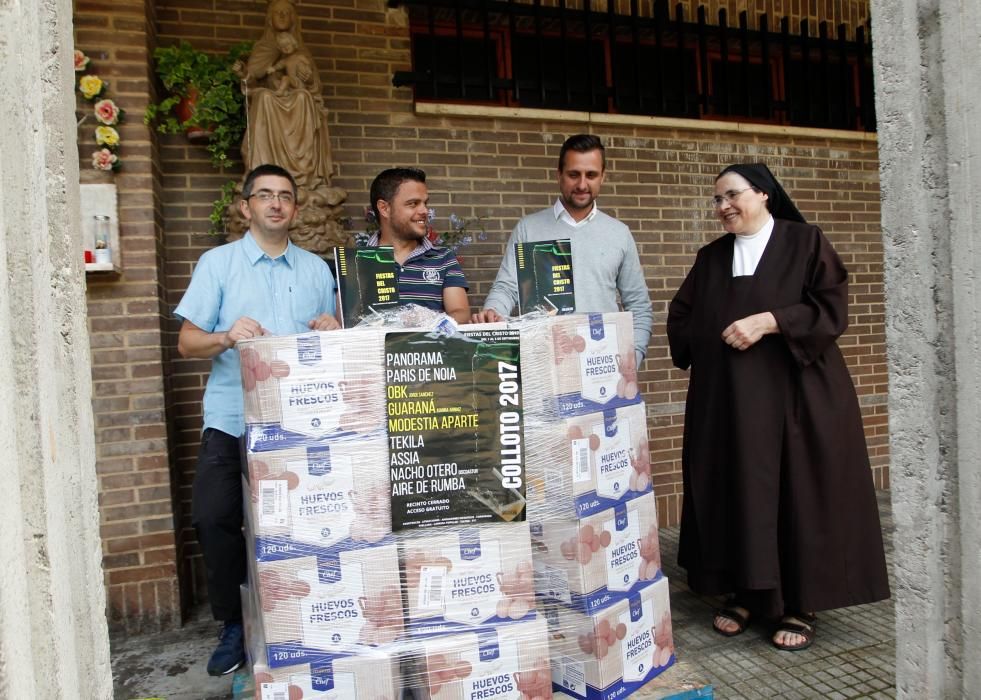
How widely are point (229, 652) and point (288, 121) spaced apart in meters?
2.60

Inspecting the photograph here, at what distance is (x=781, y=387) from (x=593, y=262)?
3.39 ft

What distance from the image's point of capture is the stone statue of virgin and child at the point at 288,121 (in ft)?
12.4

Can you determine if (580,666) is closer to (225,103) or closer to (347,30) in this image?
(225,103)

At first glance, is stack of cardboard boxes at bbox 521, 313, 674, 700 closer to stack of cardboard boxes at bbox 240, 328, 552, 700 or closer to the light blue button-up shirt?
stack of cardboard boxes at bbox 240, 328, 552, 700

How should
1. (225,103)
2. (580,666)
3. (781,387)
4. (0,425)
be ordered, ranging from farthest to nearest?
1. (225,103)
2. (781,387)
3. (580,666)
4. (0,425)

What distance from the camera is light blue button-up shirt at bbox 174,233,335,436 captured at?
2.94 m

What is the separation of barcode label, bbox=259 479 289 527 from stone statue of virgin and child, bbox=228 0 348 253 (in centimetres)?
205

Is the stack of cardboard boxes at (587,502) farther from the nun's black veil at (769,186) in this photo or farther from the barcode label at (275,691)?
the nun's black veil at (769,186)

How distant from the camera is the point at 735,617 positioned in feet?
11.1

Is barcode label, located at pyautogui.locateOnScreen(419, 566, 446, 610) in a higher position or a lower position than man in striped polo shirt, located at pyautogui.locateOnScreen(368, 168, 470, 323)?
lower

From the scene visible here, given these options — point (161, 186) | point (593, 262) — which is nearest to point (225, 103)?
point (161, 186)

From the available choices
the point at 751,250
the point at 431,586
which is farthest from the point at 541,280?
the point at 751,250

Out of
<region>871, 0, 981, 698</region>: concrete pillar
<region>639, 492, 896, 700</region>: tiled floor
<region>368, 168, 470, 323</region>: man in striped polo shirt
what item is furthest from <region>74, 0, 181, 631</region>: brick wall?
<region>871, 0, 981, 698</region>: concrete pillar

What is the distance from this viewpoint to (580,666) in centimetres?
243
